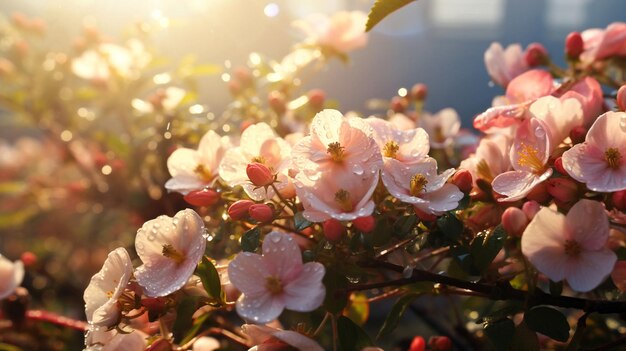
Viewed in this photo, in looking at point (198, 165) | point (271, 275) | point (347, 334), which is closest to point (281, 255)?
point (271, 275)

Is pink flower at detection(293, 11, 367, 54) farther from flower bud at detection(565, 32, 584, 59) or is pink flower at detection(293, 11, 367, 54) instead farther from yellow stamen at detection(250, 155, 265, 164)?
yellow stamen at detection(250, 155, 265, 164)

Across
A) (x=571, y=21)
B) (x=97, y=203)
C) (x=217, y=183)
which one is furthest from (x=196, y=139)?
(x=571, y=21)

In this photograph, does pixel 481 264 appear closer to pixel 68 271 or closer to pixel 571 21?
pixel 68 271

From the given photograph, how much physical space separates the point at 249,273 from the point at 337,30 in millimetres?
630

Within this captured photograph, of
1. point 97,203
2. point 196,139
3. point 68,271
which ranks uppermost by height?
point 196,139

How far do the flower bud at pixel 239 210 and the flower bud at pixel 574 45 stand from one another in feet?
1.70

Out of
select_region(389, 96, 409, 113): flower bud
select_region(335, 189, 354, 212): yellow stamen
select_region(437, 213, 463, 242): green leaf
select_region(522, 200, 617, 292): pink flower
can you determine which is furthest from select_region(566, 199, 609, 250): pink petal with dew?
select_region(389, 96, 409, 113): flower bud

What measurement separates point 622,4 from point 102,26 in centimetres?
135

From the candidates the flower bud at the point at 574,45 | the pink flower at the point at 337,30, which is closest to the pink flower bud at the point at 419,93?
the pink flower at the point at 337,30

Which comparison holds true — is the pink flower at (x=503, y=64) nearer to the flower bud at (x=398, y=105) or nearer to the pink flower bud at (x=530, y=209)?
the flower bud at (x=398, y=105)

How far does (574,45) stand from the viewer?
2.92ft

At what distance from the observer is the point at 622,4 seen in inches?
64.7

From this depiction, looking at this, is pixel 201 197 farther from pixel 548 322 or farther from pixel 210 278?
pixel 548 322

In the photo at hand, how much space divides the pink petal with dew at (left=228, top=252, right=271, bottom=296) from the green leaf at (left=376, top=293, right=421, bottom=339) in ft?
0.55
